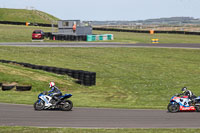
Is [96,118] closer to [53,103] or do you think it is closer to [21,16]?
[53,103]

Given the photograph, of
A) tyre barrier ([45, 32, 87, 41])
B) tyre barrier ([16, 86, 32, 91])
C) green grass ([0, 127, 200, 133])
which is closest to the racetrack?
green grass ([0, 127, 200, 133])

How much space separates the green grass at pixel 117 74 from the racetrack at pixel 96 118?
5.34 ft

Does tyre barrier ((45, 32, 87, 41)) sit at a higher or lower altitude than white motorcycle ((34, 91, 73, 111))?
higher

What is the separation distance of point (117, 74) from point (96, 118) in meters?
13.8

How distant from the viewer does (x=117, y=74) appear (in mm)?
28969

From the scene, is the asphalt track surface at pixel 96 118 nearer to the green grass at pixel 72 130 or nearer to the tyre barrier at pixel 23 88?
the green grass at pixel 72 130

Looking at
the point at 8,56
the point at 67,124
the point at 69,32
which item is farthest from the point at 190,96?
the point at 69,32

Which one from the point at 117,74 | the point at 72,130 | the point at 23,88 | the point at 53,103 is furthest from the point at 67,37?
the point at 72,130

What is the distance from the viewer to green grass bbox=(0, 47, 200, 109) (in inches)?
837

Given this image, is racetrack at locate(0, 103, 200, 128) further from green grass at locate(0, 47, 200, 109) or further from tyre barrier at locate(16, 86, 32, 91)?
tyre barrier at locate(16, 86, 32, 91)

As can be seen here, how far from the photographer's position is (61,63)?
33.9 m

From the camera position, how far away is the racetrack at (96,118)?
46.5ft

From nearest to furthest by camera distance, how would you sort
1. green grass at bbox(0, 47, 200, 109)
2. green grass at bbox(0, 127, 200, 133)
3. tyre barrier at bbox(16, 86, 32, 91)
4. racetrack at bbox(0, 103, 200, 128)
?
green grass at bbox(0, 127, 200, 133) → racetrack at bbox(0, 103, 200, 128) → green grass at bbox(0, 47, 200, 109) → tyre barrier at bbox(16, 86, 32, 91)

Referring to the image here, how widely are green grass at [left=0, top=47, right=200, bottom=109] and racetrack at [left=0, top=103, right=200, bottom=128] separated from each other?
1.63 meters
